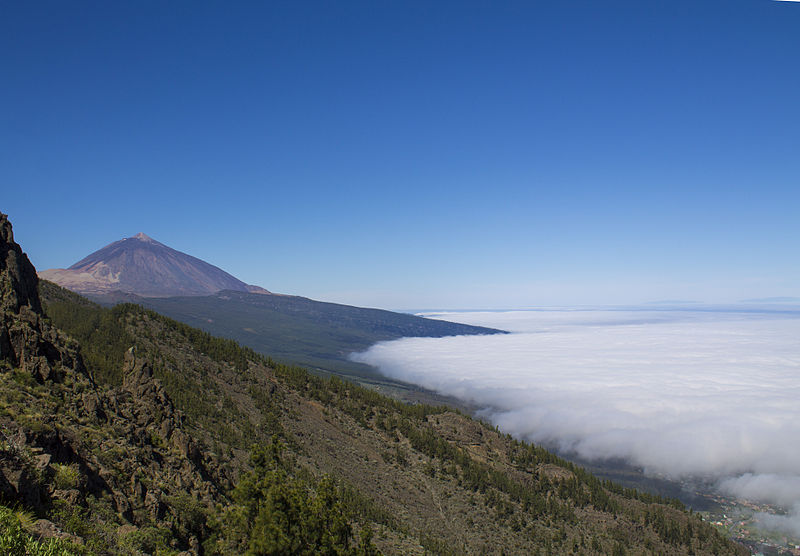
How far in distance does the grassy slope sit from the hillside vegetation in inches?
14.8

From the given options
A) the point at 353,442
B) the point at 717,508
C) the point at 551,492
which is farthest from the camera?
the point at 717,508

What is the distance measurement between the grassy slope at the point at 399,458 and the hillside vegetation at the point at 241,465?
0.37m

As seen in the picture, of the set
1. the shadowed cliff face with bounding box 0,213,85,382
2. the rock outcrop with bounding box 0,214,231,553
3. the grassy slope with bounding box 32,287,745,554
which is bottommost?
the grassy slope with bounding box 32,287,745,554

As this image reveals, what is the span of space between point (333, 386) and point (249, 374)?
744 inches

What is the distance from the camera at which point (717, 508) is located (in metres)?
161

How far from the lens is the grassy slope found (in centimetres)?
5612

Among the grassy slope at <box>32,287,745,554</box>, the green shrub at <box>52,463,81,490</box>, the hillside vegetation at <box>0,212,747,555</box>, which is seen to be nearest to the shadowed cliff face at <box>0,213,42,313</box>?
the hillside vegetation at <box>0,212,747,555</box>

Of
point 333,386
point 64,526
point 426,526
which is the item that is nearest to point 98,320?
point 333,386

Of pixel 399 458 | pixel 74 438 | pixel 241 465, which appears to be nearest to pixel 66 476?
pixel 74 438

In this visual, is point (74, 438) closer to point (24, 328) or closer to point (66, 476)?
point (66, 476)

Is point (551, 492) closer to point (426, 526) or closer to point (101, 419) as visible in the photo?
point (426, 526)

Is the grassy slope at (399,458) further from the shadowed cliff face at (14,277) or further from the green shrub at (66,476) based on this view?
the green shrub at (66,476)

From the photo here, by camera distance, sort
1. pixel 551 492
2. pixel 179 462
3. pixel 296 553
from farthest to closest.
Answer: pixel 551 492 < pixel 179 462 < pixel 296 553

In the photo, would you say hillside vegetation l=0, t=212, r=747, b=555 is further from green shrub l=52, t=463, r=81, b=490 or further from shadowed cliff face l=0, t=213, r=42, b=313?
shadowed cliff face l=0, t=213, r=42, b=313
